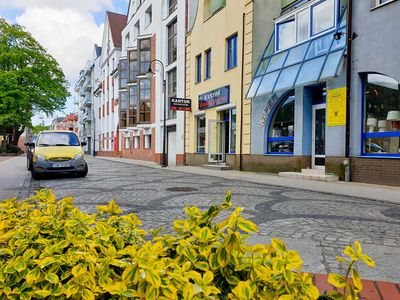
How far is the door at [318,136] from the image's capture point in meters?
13.7

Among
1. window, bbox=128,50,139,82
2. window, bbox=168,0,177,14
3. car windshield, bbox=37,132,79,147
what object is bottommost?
car windshield, bbox=37,132,79,147

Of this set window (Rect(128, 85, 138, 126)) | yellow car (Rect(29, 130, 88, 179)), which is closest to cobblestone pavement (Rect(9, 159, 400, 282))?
yellow car (Rect(29, 130, 88, 179))

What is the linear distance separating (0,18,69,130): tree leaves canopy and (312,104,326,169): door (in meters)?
39.2

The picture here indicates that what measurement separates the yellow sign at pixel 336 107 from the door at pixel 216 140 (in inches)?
319

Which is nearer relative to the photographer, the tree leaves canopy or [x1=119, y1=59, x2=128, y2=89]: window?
[x1=119, y1=59, x2=128, y2=89]: window

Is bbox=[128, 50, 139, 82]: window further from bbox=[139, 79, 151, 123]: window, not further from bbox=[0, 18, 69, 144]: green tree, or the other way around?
bbox=[0, 18, 69, 144]: green tree

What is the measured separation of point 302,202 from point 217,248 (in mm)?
6518

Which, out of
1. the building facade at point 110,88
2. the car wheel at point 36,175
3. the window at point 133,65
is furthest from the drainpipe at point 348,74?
the building facade at point 110,88

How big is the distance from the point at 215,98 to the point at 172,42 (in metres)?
9.69

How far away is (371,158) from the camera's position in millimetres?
11062

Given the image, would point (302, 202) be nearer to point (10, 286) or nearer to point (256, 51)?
point (10, 286)

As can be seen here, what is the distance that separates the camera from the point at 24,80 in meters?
45.3

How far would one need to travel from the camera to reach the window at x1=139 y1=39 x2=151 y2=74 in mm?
31375

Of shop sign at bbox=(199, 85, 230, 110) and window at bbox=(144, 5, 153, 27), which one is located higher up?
window at bbox=(144, 5, 153, 27)
